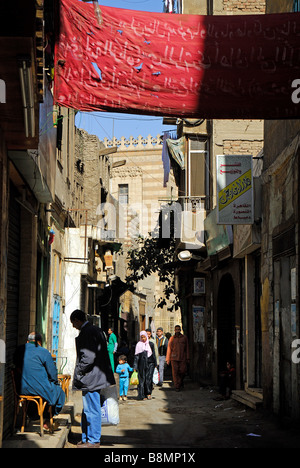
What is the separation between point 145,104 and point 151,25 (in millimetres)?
1054

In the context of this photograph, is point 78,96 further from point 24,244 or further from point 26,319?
point 26,319

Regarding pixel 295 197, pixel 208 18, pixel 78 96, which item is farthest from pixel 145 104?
pixel 295 197

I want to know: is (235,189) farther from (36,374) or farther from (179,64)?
(36,374)

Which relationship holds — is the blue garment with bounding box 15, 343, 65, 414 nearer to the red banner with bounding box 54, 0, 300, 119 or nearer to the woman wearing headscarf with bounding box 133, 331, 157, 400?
the red banner with bounding box 54, 0, 300, 119

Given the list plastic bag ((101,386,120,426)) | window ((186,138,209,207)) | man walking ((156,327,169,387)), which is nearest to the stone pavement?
plastic bag ((101,386,120,426))

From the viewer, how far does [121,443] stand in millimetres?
8656

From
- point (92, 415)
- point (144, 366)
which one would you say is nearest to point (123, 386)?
point (144, 366)

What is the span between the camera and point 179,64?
841cm

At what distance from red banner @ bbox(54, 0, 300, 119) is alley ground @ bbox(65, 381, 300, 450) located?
4.27 meters

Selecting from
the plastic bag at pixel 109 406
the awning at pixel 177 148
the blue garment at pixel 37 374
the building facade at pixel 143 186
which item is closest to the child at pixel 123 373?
the plastic bag at pixel 109 406

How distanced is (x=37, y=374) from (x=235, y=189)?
21.4 feet

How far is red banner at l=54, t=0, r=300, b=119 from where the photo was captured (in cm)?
824

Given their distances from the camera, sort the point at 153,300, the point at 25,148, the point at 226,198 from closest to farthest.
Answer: the point at 25,148, the point at 226,198, the point at 153,300

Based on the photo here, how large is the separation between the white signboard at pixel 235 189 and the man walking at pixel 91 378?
18.4 ft
